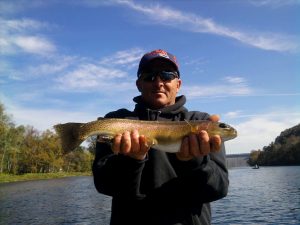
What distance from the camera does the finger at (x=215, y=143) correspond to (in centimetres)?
415

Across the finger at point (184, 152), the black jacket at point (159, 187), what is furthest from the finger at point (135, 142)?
the finger at point (184, 152)

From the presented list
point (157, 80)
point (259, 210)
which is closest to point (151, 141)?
point (157, 80)

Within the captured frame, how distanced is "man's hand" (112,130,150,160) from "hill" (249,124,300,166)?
142 meters

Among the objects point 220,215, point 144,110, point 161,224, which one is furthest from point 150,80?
point 220,215

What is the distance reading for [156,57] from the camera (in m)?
4.86

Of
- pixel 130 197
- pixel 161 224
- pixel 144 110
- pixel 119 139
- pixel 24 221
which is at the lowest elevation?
pixel 24 221

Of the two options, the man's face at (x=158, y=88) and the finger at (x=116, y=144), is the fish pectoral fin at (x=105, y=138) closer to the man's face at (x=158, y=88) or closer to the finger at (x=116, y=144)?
the finger at (x=116, y=144)

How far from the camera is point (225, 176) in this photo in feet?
13.9

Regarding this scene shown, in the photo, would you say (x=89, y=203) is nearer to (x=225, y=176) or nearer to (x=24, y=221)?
(x=24, y=221)

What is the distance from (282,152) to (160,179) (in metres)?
153

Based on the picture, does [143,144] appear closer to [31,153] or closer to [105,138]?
[105,138]

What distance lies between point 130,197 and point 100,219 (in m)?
24.5

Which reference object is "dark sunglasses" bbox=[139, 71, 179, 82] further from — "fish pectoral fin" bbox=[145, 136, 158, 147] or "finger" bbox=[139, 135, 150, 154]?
"finger" bbox=[139, 135, 150, 154]

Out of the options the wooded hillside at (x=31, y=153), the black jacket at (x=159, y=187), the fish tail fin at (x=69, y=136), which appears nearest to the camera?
the black jacket at (x=159, y=187)
